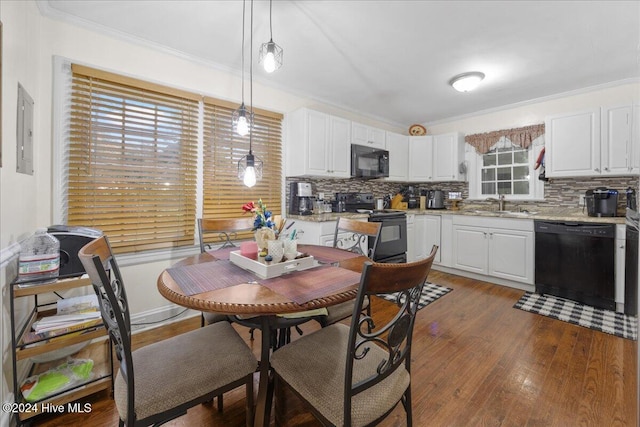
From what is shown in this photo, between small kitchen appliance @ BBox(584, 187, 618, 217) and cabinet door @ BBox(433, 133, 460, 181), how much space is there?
61.6 inches

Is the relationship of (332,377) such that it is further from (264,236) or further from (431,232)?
(431,232)

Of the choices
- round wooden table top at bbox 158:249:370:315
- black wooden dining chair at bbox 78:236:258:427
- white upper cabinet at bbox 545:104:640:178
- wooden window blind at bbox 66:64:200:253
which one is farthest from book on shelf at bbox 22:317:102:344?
white upper cabinet at bbox 545:104:640:178

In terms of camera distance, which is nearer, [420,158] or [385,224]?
[385,224]

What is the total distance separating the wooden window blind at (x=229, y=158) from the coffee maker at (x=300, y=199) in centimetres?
25

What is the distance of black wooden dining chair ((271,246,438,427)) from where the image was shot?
86 centimetres

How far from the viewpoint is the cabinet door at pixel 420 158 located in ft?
14.5

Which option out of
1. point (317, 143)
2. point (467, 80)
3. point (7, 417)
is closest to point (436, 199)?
point (467, 80)

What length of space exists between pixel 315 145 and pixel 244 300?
2480 mm

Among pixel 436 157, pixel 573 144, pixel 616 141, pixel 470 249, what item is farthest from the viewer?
pixel 436 157

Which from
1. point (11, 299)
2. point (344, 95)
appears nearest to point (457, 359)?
point (11, 299)

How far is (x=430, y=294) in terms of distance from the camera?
3.07 m

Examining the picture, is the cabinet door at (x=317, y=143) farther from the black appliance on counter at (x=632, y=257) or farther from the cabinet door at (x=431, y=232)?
the black appliance on counter at (x=632, y=257)

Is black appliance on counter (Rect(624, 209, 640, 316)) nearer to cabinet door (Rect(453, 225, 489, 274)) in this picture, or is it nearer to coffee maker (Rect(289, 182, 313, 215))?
cabinet door (Rect(453, 225, 489, 274))

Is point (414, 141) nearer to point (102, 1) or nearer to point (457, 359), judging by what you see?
point (457, 359)
